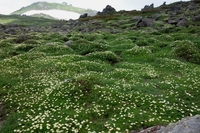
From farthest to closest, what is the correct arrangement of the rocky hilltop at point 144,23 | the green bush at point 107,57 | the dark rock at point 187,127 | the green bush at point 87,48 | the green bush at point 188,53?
1. the rocky hilltop at point 144,23
2. the green bush at point 87,48
3. the green bush at point 188,53
4. the green bush at point 107,57
5. the dark rock at point 187,127

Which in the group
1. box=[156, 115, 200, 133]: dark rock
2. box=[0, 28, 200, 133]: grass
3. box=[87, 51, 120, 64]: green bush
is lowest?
box=[0, 28, 200, 133]: grass

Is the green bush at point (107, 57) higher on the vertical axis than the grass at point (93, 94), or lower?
higher

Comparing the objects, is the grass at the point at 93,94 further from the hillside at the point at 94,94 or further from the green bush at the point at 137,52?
the green bush at the point at 137,52

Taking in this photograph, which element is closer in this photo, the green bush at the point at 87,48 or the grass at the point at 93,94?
the grass at the point at 93,94

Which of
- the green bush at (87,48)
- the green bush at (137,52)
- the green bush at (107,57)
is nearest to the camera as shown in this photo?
the green bush at (107,57)

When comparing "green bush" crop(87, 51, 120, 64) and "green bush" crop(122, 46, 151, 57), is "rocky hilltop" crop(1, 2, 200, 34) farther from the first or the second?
"green bush" crop(87, 51, 120, 64)

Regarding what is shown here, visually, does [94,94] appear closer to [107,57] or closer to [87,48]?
[107,57]

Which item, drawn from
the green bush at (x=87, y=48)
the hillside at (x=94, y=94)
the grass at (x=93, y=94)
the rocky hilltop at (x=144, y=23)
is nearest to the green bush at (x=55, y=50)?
the green bush at (x=87, y=48)

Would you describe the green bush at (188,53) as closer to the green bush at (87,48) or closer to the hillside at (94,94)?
the hillside at (94,94)

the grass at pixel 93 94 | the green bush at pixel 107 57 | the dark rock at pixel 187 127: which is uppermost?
the dark rock at pixel 187 127

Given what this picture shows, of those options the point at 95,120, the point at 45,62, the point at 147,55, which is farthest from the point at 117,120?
the point at 147,55

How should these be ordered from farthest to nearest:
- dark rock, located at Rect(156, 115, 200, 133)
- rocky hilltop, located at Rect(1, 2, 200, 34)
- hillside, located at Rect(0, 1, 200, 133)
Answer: rocky hilltop, located at Rect(1, 2, 200, 34) → hillside, located at Rect(0, 1, 200, 133) → dark rock, located at Rect(156, 115, 200, 133)

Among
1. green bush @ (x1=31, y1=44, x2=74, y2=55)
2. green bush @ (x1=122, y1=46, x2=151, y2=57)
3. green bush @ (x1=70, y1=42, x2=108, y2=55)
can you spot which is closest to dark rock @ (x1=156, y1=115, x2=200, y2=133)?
green bush @ (x1=122, y1=46, x2=151, y2=57)

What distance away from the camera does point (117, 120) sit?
1584 centimetres
